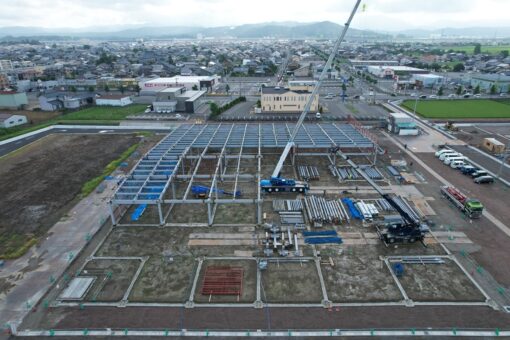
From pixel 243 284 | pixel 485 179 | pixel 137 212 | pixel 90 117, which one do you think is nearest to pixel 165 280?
pixel 243 284

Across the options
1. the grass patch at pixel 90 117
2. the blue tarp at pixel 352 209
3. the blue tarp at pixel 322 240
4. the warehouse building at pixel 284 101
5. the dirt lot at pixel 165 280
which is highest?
the warehouse building at pixel 284 101

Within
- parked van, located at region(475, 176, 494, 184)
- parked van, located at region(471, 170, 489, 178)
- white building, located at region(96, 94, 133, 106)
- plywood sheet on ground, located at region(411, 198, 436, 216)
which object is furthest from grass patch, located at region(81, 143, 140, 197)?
parked van, located at region(471, 170, 489, 178)

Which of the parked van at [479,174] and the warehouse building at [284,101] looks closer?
the parked van at [479,174]

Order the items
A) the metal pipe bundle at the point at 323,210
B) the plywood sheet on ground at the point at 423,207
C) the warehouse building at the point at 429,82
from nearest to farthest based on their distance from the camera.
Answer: the metal pipe bundle at the point at 323,210
the plywood sheet on ground at the point at 423,207
the warehouse building at the point at 429,82

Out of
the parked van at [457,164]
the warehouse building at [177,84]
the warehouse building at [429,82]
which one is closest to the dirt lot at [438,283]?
the parked van at [457,164]

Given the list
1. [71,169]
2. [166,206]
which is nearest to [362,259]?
[166,206]

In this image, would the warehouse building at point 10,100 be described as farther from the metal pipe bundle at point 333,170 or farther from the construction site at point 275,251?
the metal pipe bundle at point 333,170
